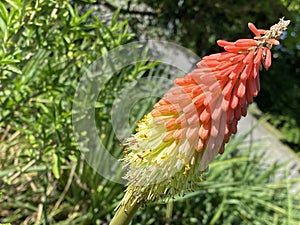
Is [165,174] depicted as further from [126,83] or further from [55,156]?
[126,83]

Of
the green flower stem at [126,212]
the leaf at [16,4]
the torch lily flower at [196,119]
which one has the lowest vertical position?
the green flower stem at [126,212]

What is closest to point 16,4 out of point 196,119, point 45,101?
point 196,119

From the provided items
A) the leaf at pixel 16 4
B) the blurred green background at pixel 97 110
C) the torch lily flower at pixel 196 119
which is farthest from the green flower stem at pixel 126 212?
the leaf at pixel 16 4

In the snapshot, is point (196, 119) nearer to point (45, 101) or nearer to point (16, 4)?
point (16, 4)

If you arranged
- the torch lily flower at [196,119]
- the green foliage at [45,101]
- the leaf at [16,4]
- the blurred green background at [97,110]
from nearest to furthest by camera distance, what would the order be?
the torch lily flower at [196,119]
the leaf at [16,4]
the green foliage at [45,101]
the blurred green background at [97,110]

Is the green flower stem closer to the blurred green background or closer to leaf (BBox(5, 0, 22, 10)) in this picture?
the blurred green background

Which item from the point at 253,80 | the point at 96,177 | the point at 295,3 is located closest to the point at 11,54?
the point at 253,80

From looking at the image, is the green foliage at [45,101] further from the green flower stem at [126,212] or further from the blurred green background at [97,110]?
the green flower stem at [126,212]
